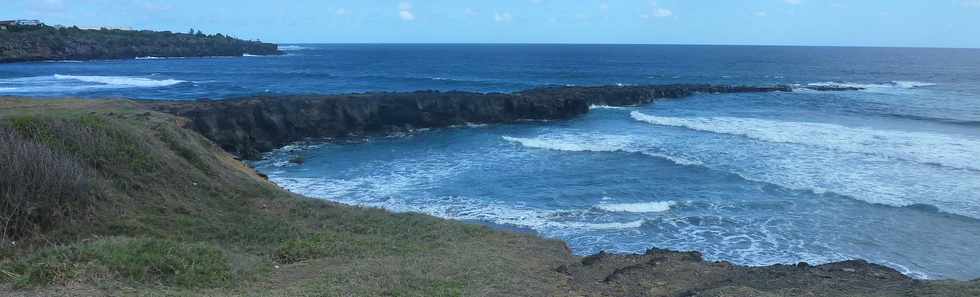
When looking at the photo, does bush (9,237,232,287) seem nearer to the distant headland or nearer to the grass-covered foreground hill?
the grass-covered foreground hill

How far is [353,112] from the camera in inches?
1575

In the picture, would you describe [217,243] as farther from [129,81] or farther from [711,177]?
A: [129,81]

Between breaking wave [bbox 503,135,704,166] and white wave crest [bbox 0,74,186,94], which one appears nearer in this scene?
breaking wave [bbox 503,135,704,166]

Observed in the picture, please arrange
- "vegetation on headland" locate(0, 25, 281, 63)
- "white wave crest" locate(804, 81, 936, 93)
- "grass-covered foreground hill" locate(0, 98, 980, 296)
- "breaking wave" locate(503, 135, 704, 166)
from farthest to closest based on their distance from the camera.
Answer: "vegetation on headland" locate(0, 25, 281, 63) < "white wave crest" locate(804, 81, 936, 93) < "breaking wave" locate(503, 135, 704, 166) < "grass-covered foreground hill" locate(0, 98, 980, 296)

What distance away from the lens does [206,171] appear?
52.9ft

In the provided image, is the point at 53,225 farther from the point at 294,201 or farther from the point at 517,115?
the point at 517,115

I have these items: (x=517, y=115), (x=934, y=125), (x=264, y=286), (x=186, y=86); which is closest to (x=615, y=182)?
(x=264, y=286)

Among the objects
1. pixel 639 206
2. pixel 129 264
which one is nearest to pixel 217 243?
pixel 129 264

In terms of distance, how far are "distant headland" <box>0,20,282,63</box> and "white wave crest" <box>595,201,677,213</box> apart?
3845 inches

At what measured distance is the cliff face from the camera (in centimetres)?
3391

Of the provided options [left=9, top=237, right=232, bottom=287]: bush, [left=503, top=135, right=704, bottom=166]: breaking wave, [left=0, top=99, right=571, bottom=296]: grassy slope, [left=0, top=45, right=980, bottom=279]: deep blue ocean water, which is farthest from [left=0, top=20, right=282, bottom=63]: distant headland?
[left=9, top=237, right=232, bottom=287]: bush

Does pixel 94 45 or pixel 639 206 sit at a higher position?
pixel 94 45

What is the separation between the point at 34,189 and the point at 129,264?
3189 millimetres

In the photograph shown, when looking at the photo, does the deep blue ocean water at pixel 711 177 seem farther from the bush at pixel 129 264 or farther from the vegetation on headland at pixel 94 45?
the vegetation on headland at pixel 94 45
